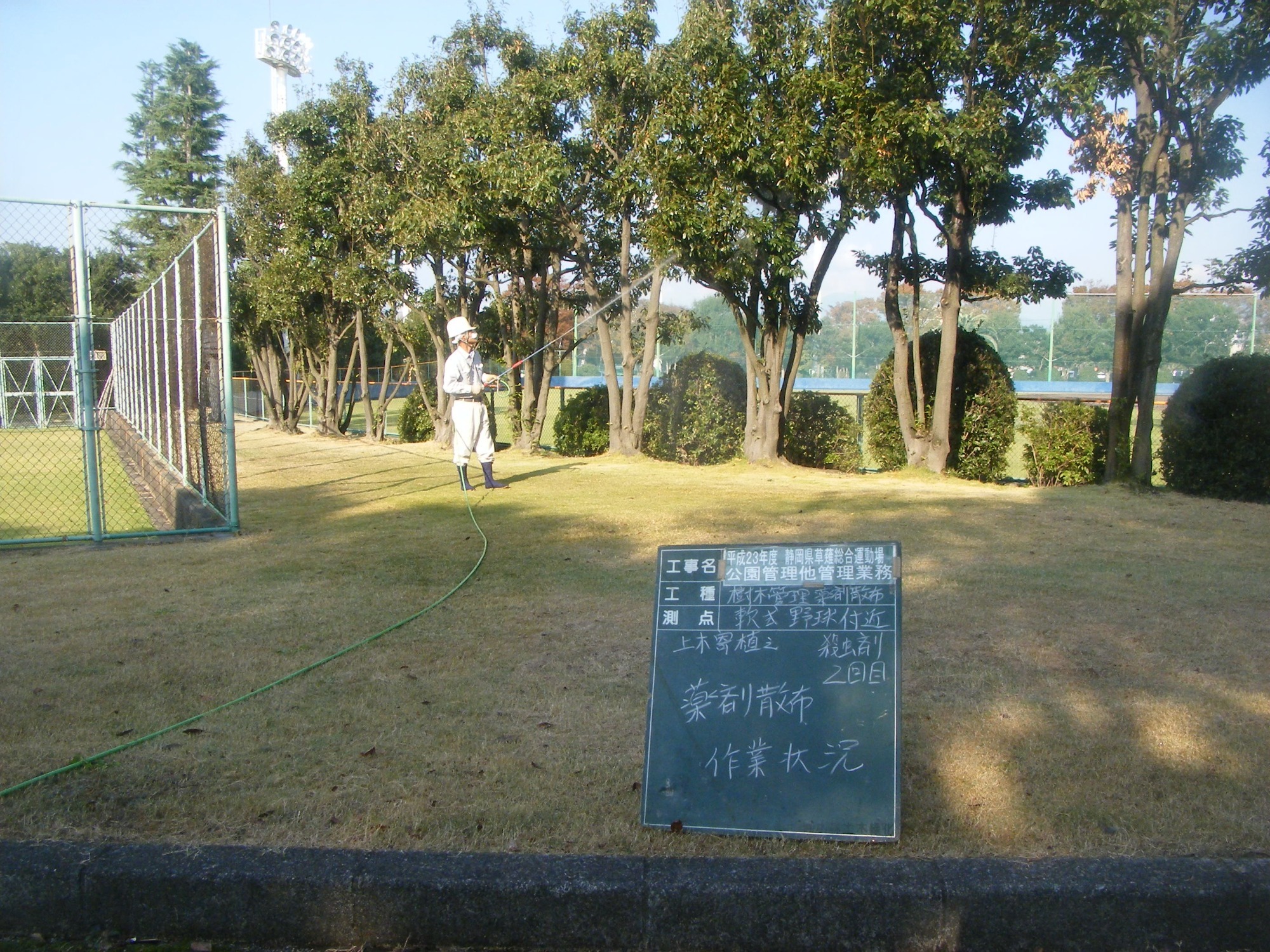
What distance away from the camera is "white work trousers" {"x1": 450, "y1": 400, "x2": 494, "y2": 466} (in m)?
12.0

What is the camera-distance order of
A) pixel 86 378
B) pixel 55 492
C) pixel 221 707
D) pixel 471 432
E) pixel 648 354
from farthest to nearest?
pixel 648 354, pixel 55 492, pixel 471 432, pixel 86 378, pixel 221 707

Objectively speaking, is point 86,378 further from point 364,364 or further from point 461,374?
point 364,364

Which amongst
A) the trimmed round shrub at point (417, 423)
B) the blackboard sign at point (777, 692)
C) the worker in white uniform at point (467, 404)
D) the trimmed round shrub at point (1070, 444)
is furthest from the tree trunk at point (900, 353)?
the trimmed round shrub at point (417, 423)

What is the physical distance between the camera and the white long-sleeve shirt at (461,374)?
1209cm

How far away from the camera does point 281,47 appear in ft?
185

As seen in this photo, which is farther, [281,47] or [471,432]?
[281,47]

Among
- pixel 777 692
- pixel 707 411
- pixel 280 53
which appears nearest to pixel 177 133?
pixel 280 53

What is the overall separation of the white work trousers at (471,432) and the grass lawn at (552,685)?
8.55 feet

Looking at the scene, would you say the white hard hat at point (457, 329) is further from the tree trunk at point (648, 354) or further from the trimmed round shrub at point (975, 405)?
the trimmed round shrub at point (975, 405)

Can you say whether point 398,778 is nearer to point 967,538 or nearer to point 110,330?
point 967,538

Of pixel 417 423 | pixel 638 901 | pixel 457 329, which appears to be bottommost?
pixel 638 901

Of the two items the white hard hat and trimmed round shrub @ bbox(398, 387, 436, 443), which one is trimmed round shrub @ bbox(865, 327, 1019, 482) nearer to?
the white hard hat

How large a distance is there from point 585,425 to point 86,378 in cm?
1091

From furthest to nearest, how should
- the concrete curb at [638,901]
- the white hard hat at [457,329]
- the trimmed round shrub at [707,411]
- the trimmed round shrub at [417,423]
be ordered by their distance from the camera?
the trimmed round shrub at [417,423]
the trimmed round shrub at [707,411]
the white hard hat at [457,329]
the concrete curb at [638,901]
